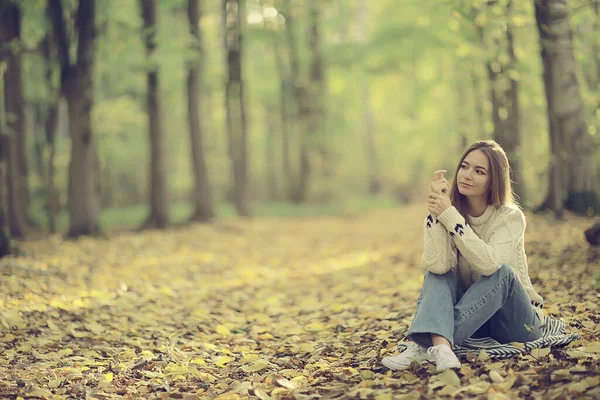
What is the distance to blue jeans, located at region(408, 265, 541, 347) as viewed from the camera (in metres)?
3.57

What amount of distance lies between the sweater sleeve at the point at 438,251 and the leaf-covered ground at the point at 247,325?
0.60 metres

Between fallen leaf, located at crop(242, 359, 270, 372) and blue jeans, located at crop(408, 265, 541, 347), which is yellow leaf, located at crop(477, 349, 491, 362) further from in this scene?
fallen leaf, located at crop(242, 359, 270, 372)

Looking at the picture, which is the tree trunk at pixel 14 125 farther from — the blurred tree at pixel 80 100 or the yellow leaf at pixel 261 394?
the yellow leaf at pixel 261 394

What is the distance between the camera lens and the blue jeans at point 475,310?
3568mm

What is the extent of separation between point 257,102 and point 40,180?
→ 12411 mm

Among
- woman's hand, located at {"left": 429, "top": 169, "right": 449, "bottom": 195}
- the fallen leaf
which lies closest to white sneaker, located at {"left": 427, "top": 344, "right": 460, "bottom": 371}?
woman's hand, located at {"left": 429, "top": 169, "right": 449, "bottom": 195}

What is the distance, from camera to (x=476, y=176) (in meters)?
3.80

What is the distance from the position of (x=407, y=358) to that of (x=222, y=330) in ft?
7.25

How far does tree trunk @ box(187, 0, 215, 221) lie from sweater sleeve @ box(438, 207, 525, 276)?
1201 cm

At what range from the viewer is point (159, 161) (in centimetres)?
1391

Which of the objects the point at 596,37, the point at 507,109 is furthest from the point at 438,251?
the point at 507,109

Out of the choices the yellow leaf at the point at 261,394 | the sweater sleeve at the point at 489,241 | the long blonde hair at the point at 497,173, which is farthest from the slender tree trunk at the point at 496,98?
the yellow leaf at the point at 261,394

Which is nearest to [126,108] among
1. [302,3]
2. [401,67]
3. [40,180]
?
[40,180]

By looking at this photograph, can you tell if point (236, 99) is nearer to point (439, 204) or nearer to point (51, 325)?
point (51, 325)
